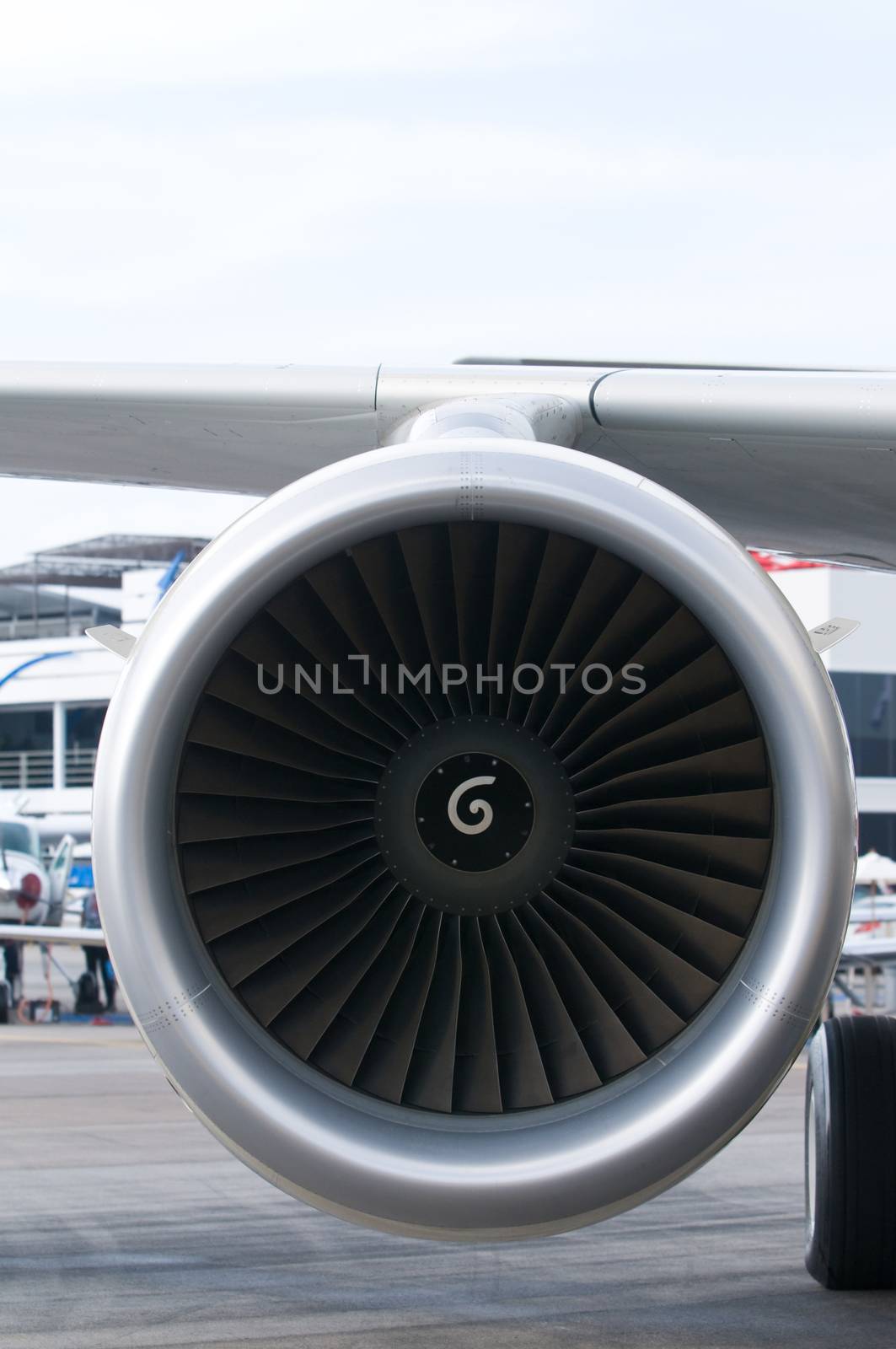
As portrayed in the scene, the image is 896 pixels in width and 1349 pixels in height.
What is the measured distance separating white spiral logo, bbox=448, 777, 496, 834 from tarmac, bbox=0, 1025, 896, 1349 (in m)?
2.11

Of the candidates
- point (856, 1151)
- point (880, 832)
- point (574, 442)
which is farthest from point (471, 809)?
point (880, 832)

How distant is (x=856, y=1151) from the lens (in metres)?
5.29

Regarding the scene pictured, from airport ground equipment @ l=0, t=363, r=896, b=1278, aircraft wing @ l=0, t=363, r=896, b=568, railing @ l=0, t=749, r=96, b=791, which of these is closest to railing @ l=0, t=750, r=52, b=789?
railing @ l=0, t=749, r=96, b=791

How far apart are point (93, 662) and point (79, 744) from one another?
717cm

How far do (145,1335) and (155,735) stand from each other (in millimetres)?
2531

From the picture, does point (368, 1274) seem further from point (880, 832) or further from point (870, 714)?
point (880, 832)

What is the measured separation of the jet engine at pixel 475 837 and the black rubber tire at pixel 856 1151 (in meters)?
2.20

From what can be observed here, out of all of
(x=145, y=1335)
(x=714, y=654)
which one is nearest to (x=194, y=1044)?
(x=714, y=654)

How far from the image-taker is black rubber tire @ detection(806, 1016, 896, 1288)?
530cm

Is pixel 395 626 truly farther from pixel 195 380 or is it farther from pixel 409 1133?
pixel 195 380

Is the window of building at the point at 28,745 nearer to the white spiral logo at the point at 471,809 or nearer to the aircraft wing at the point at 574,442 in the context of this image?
the aircraft wing at the point at 574,442

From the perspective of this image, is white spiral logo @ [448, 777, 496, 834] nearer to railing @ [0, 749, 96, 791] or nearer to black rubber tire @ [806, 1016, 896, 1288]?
black rubber tire @ [806, 1016, 896, 1288]

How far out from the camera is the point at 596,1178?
311cm

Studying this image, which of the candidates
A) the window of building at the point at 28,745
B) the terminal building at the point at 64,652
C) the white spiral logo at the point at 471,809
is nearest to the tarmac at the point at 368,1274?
the white spiral logo at the point at 471,809
